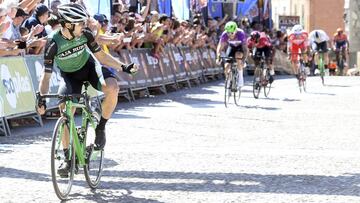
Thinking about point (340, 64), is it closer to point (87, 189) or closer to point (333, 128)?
point (333, 128)

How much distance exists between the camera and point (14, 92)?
14172mm

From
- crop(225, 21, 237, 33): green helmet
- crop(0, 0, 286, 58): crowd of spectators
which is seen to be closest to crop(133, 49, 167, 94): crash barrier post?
crop(0, 0, 286, 58): crowd of spectators

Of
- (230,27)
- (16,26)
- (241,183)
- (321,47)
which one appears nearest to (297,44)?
(321,47)

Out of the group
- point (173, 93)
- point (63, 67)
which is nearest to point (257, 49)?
point (173, 93)

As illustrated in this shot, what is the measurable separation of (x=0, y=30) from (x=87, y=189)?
557 centimetres

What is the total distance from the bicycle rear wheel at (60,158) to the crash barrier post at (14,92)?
219 inches

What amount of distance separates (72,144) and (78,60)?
0.90 meters

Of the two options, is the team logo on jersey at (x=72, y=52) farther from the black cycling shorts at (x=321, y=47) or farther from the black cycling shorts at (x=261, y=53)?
the black cycling shorts at (x=321, y=47)

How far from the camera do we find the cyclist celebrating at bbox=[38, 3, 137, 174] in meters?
8.23

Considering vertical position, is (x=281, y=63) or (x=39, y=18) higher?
(x=39, y=18)

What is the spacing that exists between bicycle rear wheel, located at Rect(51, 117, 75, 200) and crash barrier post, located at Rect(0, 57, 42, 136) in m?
5.56

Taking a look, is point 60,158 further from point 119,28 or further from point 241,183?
point 119,28

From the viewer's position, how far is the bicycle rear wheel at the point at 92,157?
845cm

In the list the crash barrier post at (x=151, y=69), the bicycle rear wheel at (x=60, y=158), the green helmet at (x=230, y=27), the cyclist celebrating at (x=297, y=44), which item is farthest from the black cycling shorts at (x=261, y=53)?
the bicycle rear wheel at (x=60, y=158)
